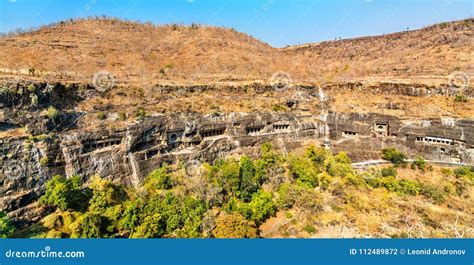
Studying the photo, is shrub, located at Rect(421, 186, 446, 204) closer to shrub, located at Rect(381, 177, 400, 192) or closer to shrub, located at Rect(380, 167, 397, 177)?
shrub, located at Rect(381, 177, 400, 192)

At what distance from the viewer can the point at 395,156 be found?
28.5 m

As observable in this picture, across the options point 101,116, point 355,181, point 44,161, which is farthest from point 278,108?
point 44,161

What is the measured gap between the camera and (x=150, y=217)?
18.4 meters

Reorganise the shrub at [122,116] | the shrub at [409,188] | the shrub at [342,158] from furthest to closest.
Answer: the shrub at [342,158] < the shrub at [122,116] < the shrub at [409,188]

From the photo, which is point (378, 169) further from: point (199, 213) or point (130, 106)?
point (130, 106)

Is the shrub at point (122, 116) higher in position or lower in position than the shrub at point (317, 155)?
higher

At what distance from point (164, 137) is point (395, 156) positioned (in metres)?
21.3

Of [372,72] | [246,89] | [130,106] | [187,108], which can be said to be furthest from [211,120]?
[372,72]

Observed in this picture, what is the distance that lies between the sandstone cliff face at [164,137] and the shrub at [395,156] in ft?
4.11

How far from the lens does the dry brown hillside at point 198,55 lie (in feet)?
113

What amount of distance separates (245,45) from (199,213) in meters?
37.6

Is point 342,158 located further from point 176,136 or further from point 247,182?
point 176,136

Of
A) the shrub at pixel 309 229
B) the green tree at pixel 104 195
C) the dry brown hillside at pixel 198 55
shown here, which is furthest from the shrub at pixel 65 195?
the shrub at pixel 309 229

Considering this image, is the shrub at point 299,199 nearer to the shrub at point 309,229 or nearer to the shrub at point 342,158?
the shrub at point 309,229
